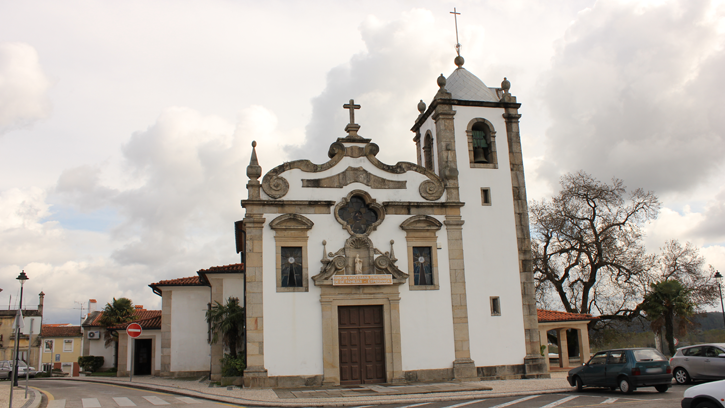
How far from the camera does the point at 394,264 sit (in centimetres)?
1852

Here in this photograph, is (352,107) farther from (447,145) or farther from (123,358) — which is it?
(123,358)

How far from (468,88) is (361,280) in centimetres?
907

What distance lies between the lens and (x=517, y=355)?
751 inches

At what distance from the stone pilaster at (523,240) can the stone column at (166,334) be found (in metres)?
14.7

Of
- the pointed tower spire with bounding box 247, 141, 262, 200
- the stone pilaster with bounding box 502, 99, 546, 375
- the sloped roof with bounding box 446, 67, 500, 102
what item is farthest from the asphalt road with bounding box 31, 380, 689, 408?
the sloped roof with bounding box 446, 67, 500, 102

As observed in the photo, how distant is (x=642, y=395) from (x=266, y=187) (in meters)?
12.5

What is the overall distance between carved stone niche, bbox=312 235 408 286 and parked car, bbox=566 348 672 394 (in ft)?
20.6

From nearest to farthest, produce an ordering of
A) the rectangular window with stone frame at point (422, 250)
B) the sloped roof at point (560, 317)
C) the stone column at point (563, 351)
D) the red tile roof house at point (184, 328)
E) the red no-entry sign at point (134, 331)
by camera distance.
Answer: the rectangular window with stone frame at point (422, 250) → the red no-entry sign at point (134, 331) → the red tile roof house at point (184, 328) → the sloped roof at point (560, 317) → the stone column at point (563, 351)

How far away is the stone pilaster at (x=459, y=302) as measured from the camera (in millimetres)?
18344

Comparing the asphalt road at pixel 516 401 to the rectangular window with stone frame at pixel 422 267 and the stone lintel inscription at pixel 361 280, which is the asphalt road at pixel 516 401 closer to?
the stone lintel inscription at pixel 361 280

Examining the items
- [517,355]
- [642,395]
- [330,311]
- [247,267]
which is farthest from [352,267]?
[642,395]

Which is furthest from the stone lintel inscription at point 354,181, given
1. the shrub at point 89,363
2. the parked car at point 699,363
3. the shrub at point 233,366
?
the shrub at point 89,363

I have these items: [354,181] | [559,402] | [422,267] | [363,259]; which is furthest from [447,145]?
[559,402]

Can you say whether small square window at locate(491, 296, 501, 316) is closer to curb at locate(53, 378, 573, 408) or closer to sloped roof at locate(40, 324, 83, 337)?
curb at locate(53, 378, 573, 408)
